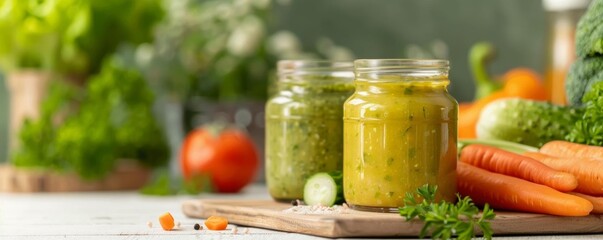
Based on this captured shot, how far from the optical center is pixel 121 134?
2766 mm

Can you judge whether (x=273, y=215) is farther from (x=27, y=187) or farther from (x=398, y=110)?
(x=27, y=187)

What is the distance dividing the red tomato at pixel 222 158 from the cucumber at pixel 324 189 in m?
0.94

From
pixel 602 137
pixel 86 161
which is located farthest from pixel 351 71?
pixel 86 161

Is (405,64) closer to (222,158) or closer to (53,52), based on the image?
(222,158)

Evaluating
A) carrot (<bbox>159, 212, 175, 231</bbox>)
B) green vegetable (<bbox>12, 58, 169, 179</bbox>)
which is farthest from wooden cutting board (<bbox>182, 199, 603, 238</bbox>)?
green vegetable (<bbox>12, 58, 169, 179</bbox>)

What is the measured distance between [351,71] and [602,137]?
1.48 feet

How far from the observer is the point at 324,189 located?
67.9 inches

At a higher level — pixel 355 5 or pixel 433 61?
pixel 355 5

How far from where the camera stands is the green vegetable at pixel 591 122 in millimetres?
1718

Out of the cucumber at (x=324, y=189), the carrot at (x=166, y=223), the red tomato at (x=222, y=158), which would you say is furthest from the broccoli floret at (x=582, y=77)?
the red tomato at (x=222, y=158)

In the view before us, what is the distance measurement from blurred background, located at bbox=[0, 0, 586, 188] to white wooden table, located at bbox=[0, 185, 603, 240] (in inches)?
8.8

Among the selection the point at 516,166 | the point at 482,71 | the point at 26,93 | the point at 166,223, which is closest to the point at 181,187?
the point at 26,93

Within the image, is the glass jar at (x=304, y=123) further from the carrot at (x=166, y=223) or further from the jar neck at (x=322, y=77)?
the carrot at (x=166, y=223)

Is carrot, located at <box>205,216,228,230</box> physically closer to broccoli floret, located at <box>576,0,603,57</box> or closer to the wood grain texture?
broccoli floret, located at <box>576,0,603,57</box>
